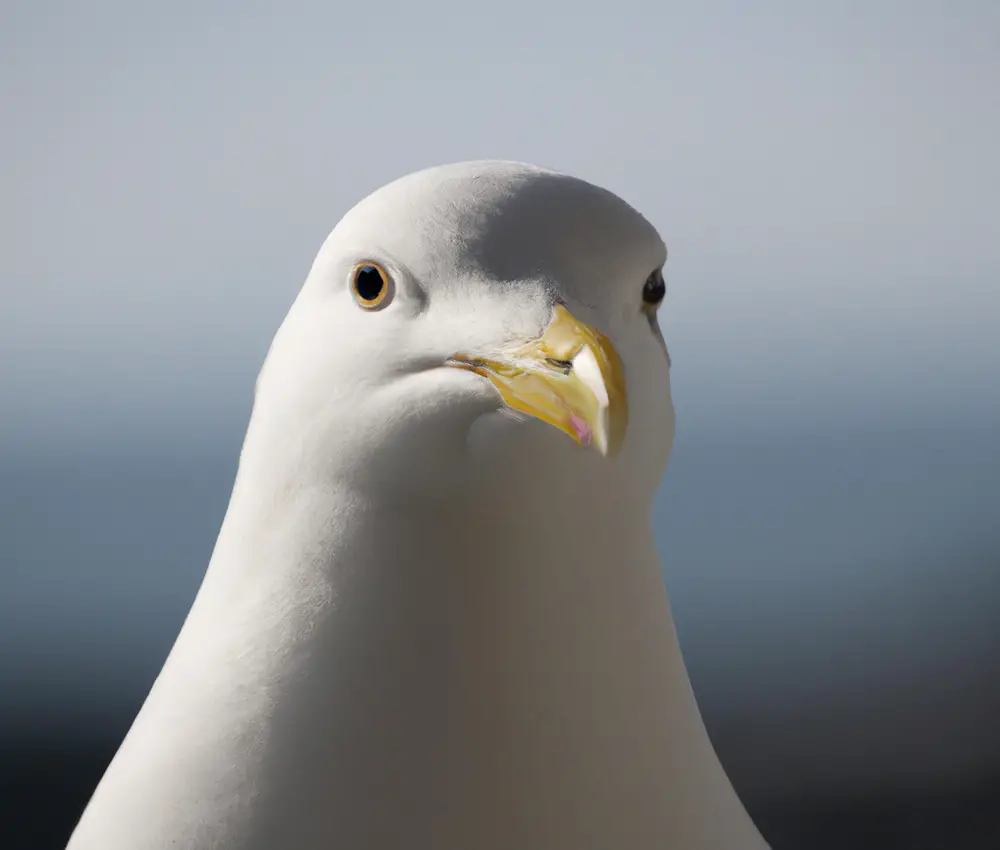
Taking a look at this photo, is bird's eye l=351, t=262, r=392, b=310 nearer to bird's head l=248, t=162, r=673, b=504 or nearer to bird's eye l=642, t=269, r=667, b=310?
bird's head l=248, t=162, r=673, b=504

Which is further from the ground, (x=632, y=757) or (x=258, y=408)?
(x=258, y=408)

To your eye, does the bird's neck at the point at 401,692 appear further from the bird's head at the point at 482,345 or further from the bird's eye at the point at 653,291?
the bird's eye at the point at 653,291

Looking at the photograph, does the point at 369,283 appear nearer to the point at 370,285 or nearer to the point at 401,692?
the point at 370,285

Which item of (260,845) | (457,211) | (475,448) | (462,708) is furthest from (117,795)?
(457,211)

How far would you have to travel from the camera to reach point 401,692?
31.2 inches

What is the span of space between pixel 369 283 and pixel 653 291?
0.20 meters

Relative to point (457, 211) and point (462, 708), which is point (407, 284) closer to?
point (457, 211)

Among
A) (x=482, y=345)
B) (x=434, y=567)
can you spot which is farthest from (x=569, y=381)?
(x=434, y=567)

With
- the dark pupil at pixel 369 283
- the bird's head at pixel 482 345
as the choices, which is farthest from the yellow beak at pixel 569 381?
the dark pupil at pixel 369 283

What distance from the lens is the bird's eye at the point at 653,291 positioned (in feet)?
2.76

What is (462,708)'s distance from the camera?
31.7 inches

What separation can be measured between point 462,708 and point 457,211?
32cm

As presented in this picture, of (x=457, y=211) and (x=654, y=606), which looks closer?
(x=457, y=211)

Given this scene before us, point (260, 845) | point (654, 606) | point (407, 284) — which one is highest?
point (407, 284)
